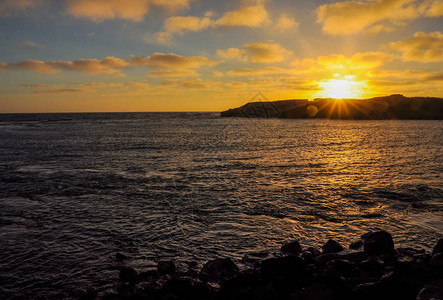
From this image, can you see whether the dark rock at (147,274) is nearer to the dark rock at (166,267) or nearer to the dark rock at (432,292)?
the dark rock at (166,267)

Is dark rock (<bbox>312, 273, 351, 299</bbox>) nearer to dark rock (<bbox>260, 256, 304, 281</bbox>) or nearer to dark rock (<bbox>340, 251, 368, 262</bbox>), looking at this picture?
dark rock (<bbox>260, 256, 304, 281</bbox>)

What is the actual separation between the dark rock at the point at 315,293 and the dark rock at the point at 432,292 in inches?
71.9

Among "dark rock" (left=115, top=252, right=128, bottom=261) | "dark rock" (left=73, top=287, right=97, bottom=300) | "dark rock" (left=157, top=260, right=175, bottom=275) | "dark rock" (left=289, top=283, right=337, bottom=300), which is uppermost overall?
"dark rock" (left=289, top=283, right=337, bottom=300)

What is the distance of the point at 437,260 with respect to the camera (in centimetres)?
809

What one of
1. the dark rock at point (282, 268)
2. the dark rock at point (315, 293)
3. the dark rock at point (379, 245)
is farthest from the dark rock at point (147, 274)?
the dark rock at point (379, 245)

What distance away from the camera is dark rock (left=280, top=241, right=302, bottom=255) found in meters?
9.66

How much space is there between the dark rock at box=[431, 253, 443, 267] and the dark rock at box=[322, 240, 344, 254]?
8.38ft

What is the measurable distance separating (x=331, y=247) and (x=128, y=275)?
6.69 m

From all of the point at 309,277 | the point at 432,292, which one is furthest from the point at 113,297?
the point at 432,292

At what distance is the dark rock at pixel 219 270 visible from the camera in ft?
26.9

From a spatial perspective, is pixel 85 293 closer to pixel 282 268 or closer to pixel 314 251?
pixel 282 268

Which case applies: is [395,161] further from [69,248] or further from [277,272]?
[69,248]

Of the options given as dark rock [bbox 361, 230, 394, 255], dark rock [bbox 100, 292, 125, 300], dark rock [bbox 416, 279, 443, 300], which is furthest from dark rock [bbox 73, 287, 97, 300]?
dark rock [bbox 361, 230, 394, 255]

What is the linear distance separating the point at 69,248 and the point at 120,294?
4.18 m
